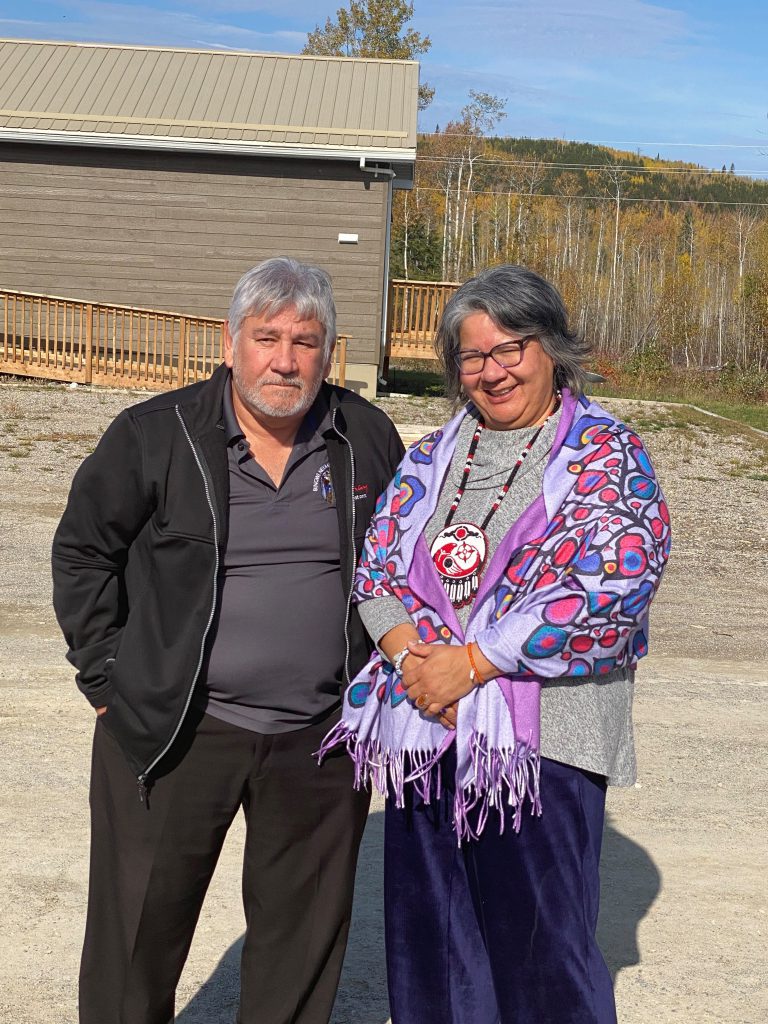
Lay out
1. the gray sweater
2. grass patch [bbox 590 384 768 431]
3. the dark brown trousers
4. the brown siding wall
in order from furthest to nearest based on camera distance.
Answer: grass patch [bbox 590 384 768 431] < the brown siding wall < the dark brown trousers < the gray sweater

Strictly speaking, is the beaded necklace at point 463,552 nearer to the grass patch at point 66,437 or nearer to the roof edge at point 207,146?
the grass patch at point 66,437

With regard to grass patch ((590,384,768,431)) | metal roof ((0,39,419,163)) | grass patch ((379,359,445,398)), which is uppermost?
metal roof ((0,39,419,163))

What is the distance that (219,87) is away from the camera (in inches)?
795

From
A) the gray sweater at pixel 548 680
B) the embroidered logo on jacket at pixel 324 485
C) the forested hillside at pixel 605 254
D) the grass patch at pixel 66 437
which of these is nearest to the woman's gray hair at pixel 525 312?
the gray sweater at pixel 548 680

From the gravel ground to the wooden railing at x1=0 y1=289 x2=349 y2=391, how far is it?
9357mm

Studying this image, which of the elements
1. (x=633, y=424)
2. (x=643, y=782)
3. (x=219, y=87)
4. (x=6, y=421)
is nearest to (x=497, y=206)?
(x=219, y=87)

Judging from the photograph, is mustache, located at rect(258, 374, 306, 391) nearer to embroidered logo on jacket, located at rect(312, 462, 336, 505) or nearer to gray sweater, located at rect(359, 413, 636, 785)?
embroidered logo on jacket, located at rect(312, 462, 336, 505)

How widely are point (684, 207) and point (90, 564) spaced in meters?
91.9

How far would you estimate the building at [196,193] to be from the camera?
1834cm

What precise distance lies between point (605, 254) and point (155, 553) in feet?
181

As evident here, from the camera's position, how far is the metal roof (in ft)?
59.9

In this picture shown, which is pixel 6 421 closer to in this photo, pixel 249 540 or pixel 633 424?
pixel 633 424

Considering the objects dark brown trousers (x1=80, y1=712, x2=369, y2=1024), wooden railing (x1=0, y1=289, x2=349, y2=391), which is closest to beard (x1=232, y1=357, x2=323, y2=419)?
dark brown trousers (x1=80, y1=712, x2=369, y2=1024)

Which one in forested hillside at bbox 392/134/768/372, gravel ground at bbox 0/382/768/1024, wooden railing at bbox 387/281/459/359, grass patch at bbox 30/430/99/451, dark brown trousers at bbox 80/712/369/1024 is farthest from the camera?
forested hillside at bbox 392/134/768/372
